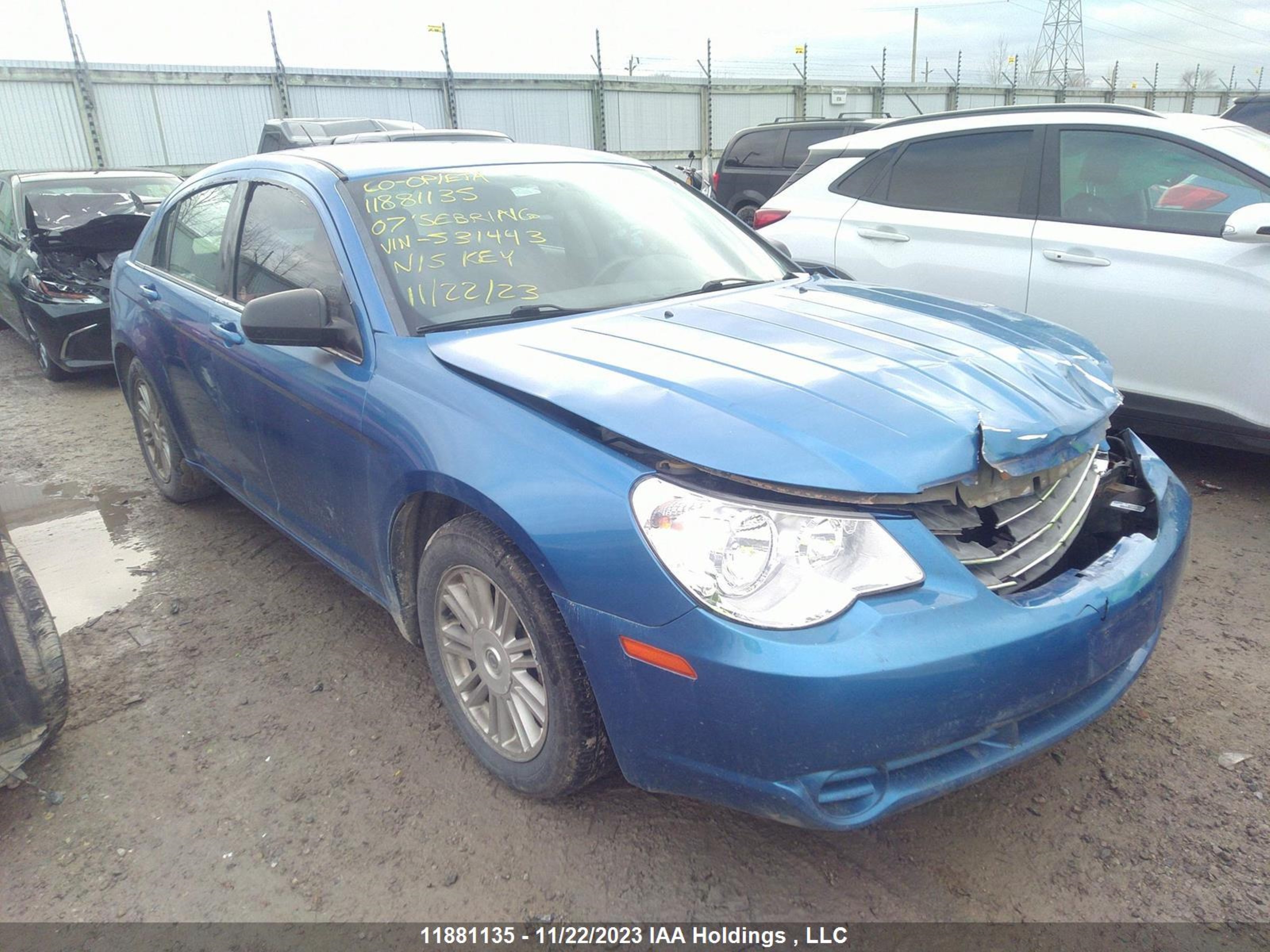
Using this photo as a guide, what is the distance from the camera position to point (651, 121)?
74.6 ft

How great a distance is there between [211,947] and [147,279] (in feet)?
10.6

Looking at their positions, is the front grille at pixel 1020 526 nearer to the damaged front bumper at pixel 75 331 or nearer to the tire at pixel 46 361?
the damaged front bumper at pixel 75 331

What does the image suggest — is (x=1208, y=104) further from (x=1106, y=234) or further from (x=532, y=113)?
(x=1106, y=234)

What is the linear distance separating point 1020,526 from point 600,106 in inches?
853

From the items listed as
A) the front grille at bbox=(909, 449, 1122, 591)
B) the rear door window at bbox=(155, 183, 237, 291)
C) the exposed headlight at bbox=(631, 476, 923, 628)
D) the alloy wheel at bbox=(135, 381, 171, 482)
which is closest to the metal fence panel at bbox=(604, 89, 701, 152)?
the alloy wheel at bbox=(135, 381, 171, 482)

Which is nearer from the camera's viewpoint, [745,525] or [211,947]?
[745,525]

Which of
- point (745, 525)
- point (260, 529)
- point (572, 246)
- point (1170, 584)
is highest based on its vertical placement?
point (572, 246)

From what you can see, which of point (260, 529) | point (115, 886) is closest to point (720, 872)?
point (115, 886)

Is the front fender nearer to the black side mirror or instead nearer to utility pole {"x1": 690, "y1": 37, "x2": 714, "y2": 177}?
the black side mirror

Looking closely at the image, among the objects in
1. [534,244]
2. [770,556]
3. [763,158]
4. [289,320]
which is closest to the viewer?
[770,556]

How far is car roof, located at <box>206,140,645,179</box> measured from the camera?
3.08m

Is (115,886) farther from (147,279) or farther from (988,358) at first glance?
(147,279)

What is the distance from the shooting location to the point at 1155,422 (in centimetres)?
415

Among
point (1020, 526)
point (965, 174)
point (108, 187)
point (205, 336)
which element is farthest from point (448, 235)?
point (108, 187)
